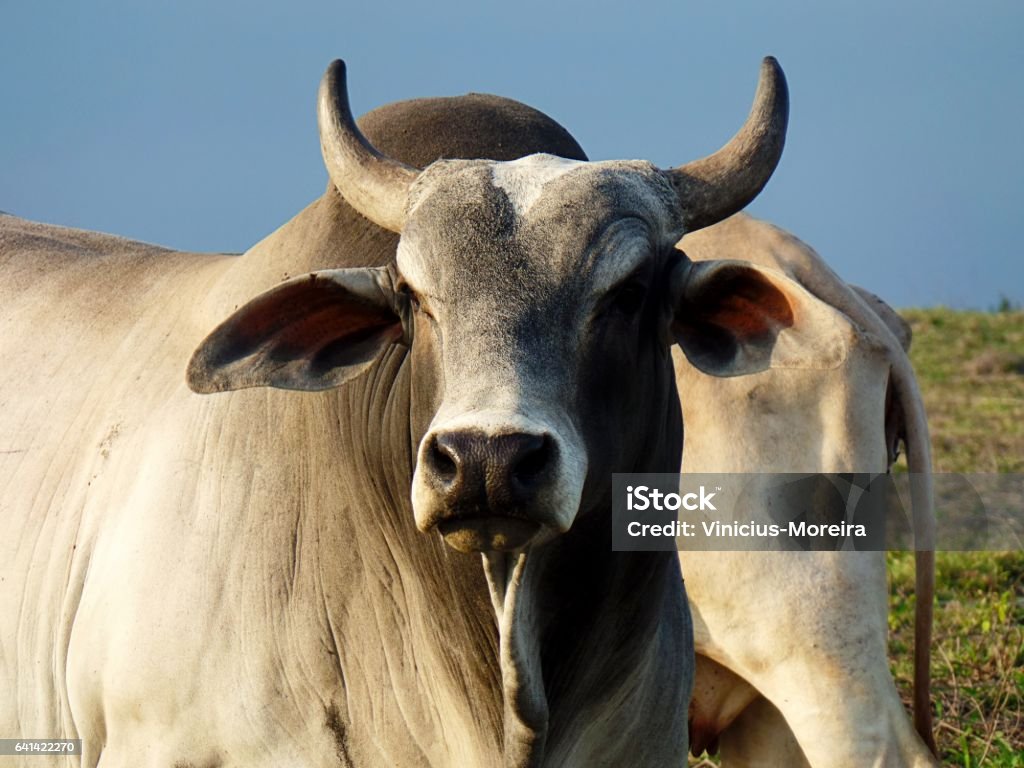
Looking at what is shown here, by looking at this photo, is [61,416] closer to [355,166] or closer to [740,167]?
[355,166]

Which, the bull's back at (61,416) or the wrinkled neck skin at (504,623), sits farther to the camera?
the bull's back at (61,416)

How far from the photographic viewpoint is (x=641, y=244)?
301 cm

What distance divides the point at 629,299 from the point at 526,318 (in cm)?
32

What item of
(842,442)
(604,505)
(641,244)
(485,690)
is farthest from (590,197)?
(842,442)

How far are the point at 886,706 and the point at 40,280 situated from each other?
2891 millimetres

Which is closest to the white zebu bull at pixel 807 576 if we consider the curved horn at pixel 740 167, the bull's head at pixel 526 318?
the curved horn at pixel 740 167

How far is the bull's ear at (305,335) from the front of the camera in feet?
10.4

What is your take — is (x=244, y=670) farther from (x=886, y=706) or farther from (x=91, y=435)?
(x=886, y=706)

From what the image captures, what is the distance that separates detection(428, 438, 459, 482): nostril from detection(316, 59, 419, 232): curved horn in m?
0.75

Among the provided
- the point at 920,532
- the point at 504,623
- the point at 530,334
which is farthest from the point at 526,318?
the point at 920,532

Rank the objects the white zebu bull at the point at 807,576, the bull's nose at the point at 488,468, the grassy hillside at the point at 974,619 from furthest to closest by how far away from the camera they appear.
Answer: the grassy hillside at the point at 974,619 → the white zebu bull at the point at 807,576 → the bull's nose at the point at 488,468

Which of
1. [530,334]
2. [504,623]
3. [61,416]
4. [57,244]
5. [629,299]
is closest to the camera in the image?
[530,334]

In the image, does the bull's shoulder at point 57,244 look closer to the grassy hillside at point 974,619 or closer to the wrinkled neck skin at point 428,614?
the wrinkled neck skin at point 428,614

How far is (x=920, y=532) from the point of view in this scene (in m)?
4.99
